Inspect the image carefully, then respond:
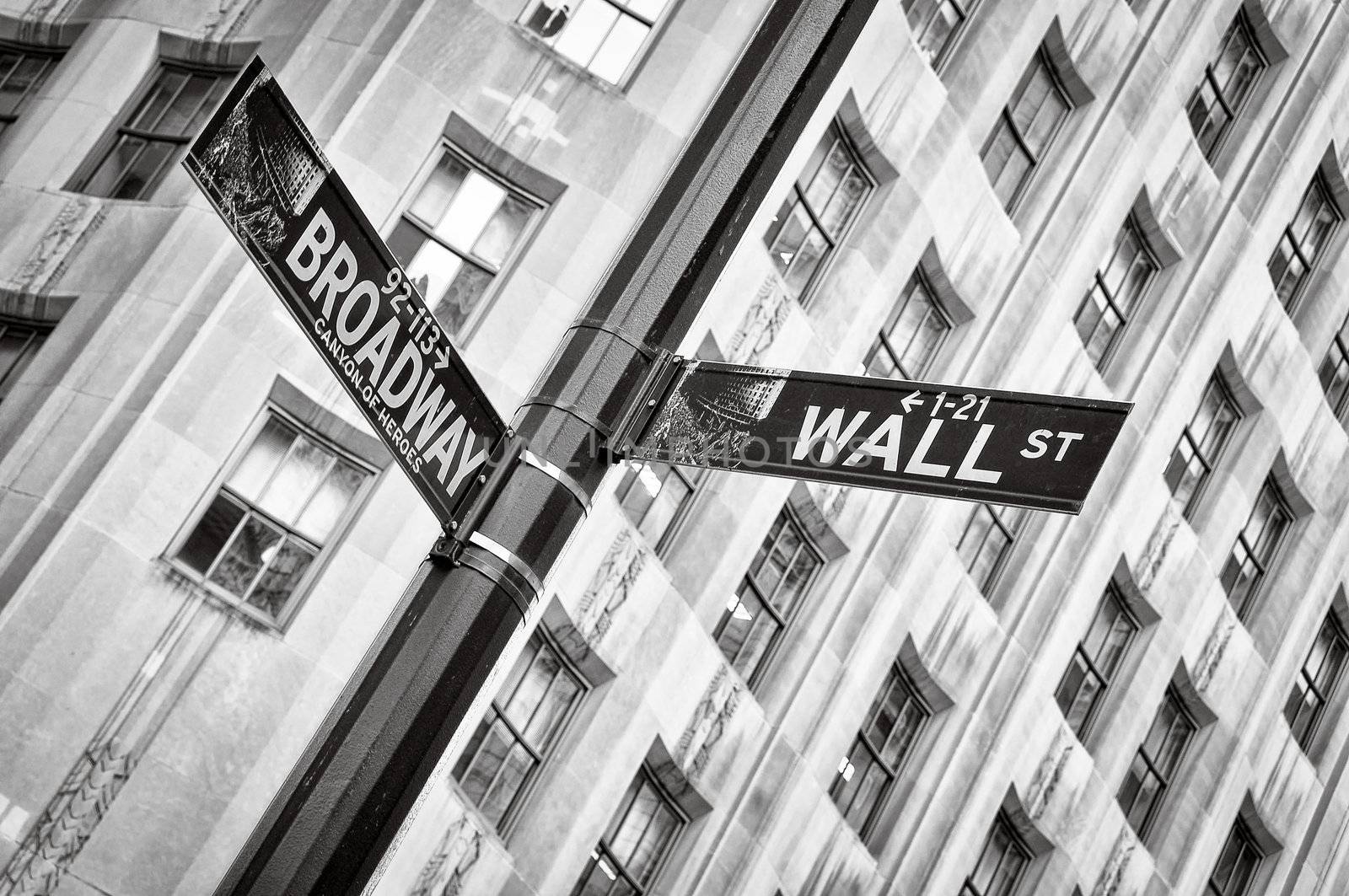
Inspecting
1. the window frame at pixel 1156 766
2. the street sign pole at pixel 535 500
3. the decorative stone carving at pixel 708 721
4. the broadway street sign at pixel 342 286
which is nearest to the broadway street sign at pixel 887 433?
the street sign pole at pixel 535 500

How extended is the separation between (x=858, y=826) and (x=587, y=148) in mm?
9915

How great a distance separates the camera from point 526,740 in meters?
16.4

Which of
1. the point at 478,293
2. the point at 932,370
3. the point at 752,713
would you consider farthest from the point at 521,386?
the point at 932,370

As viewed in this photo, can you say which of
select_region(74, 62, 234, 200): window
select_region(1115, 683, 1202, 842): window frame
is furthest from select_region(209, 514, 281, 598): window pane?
select_region(1115, 683, 1202, 842): window frame

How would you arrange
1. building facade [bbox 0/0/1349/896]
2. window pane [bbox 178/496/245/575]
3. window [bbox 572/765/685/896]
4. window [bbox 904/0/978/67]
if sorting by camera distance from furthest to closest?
1. window [bbox 904/0/978/67]
2. window [bbox 572/765/685/896]
3. window pane [bbox 178/496/245/575]
4. building facade [bbox 0/0/1349/896]

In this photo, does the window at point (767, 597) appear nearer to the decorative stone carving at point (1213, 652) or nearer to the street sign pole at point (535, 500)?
the decorative stone carving at point (1213, 652)

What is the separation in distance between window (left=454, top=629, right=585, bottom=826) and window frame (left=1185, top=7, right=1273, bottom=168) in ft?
48.0

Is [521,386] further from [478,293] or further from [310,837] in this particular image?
[310,837]

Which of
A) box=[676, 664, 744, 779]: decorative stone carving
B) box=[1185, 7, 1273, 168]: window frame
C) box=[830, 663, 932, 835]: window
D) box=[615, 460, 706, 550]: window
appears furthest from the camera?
box=[1185, 7, 1273, 168]: window frame

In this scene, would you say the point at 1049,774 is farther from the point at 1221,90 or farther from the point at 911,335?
the point at 1221,90

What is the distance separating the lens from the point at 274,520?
1444 cm

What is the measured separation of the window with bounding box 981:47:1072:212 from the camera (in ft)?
71.1

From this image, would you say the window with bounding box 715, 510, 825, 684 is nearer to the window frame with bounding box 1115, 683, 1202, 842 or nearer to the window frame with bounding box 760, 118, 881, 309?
the window frame with bounding box 760, 118, 881, 309

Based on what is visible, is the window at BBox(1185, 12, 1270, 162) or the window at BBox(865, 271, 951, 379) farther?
the window at BBox(1185, 12, 1270, 162)
